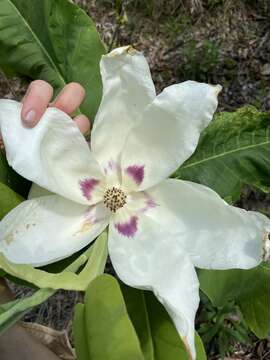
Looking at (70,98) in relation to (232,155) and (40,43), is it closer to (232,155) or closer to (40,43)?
(40,43)

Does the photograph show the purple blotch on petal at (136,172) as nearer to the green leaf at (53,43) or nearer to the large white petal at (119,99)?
the large white petal at (119,99)

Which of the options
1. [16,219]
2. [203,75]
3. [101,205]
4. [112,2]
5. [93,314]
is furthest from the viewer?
[112,2]

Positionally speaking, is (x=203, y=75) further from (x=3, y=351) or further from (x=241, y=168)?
(x=3, y=351)

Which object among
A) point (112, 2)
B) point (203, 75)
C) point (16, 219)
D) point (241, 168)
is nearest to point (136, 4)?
point (112, 2)

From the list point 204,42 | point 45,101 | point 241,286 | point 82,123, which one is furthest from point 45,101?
point 204,42

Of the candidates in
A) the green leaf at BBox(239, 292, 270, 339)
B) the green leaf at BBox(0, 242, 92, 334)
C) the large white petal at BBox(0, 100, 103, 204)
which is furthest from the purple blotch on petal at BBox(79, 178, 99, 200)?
the green leaf at BBox(239, 292, 270, 339)

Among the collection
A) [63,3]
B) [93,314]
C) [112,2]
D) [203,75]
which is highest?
[63,3]

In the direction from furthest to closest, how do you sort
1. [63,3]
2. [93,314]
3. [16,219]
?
[63,3] < [16,219] < [93,314]

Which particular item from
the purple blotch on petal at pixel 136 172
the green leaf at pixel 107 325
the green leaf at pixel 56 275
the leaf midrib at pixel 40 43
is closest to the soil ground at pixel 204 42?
the leaf midrib at pixel 40 43
